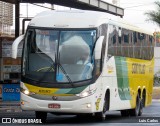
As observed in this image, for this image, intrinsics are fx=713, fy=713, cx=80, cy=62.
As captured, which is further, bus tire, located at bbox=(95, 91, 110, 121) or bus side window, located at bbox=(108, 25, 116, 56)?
bus side window, located at bbox=(108, 25, 116, 56)

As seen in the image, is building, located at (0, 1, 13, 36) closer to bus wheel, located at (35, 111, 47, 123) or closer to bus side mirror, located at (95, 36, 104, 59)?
bus wheel, located at (35, 111, 47, 123)

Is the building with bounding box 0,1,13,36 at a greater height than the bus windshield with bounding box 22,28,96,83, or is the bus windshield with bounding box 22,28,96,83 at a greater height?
the building with bounding box 0,1,13,36

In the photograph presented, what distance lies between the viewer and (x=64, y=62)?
20.6m

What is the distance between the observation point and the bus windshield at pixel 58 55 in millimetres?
20453

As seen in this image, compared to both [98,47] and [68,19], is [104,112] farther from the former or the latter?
[68,19]

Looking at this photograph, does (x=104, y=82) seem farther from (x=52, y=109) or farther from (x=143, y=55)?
(x=143, y=55)

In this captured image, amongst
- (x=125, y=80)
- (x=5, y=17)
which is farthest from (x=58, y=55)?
(x=5, y=17)

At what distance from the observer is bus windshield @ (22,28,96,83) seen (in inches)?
→ 805

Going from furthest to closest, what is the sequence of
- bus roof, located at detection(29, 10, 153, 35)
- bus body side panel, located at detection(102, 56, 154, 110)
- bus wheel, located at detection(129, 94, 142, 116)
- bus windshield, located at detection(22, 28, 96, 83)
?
bus wheel, located at detection(129, 94, 142, 116) < bus body side panel, located at detection(102, 56, 154, 110) < bus roof, located at detection(29, 10, 153, 35) < bus windshield, located at detection(22, 28, 96, 83)

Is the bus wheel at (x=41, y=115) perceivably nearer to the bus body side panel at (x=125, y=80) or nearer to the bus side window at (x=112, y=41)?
the bus body side panel at (x=125, y=80)

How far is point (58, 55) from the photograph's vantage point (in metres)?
20.6

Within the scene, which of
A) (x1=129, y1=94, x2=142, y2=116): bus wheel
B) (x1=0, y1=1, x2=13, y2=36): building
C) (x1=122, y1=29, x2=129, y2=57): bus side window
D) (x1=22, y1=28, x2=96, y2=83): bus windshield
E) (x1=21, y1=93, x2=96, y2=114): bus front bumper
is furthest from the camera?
(x1=0, y1=1, x2=13, y2=36): building

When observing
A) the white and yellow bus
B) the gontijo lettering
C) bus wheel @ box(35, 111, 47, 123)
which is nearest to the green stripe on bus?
the white and yellow bus

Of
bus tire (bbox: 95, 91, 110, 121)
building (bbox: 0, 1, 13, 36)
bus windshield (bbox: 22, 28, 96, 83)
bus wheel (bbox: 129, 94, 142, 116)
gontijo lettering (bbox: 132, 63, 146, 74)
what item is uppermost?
building (bbox: 0, 1, 13, 36)
